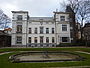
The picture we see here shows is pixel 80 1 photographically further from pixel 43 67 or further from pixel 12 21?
pixel 43 67

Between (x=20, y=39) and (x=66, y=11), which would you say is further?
(x=66, y=11)

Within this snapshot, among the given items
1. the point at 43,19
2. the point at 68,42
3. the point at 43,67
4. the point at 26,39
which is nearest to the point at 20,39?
the point at 26,39

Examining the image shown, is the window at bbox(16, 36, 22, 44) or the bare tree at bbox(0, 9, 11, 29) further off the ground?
the bare tree at bbox(0, 9, 11, 29)

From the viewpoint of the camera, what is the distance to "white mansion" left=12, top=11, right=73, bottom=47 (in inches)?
1732

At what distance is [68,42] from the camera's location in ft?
145

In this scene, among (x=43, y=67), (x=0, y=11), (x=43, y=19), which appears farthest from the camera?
(x=43, y=19)

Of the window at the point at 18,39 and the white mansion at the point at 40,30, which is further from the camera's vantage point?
the white mansion at the point at 40,30

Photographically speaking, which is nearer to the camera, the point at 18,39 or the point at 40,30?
the point at 18,39

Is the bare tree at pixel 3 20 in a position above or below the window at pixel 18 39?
above

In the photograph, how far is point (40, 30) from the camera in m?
44.6

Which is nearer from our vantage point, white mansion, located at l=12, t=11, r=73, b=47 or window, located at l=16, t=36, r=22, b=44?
window, located at l=16, t=36, r=22, b=44

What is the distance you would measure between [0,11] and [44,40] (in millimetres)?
A: 15816

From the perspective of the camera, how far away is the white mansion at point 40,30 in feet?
144

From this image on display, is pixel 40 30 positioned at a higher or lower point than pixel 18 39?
higher
